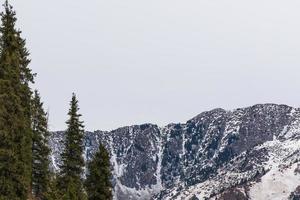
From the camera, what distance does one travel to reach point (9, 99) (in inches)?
1405

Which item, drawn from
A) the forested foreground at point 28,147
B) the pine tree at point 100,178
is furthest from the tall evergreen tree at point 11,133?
the pine tree at point 100,178

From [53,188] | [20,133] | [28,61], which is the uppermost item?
[28,61]

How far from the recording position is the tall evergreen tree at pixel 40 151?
54.0 meters

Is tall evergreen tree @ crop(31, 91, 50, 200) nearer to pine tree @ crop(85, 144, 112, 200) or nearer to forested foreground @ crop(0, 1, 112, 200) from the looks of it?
forested foreground @ crop(0, 1, 112, 200)

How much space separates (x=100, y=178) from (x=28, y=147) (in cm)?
847

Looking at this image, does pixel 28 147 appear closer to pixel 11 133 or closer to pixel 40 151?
pixel 11 133

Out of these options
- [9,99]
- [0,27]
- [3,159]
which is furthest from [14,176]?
[0,27]

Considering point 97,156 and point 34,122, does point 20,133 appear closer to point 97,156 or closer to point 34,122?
point 97,156

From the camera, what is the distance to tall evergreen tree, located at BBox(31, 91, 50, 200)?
54031 millimetres

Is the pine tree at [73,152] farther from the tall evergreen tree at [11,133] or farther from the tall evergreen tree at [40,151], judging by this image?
the tall evergreen tree at [11,133]

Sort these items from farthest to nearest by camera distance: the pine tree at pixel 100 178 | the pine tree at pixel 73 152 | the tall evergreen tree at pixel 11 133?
the pine tree at pixel 73 152 → the pine tree at pixel 100 178 → the tall evergreen tree at pixel 11 133

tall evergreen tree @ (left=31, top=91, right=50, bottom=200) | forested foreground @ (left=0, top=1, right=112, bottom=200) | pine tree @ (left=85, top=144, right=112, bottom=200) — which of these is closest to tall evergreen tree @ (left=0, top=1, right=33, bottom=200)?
forested foreground @ (left=0, top=1, right=112, bottom=200)

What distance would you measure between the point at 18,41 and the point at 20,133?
13027 millimetres

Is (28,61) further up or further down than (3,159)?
further up
